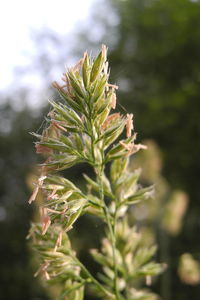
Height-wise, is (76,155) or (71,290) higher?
(76,155)

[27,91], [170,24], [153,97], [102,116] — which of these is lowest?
[102,116]

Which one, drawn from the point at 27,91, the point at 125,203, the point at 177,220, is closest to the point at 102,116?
the point at 125,203

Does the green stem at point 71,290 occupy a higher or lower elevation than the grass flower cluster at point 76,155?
lower

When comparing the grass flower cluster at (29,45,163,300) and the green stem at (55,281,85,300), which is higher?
the grass flower cluster at (29,45,163,300)

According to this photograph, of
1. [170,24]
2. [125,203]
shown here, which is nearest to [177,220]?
[125,203]

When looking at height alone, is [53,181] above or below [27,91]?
below

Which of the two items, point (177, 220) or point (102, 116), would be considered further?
point (177, 220)

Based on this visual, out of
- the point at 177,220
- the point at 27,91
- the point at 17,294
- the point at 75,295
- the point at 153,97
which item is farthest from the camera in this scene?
the point at 27,91

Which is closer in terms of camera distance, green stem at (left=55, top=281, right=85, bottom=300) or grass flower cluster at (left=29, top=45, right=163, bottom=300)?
grass flower cluster at (left=29, top=45, right=163, bottom=300)

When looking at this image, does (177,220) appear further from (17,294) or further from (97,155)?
(17,294)

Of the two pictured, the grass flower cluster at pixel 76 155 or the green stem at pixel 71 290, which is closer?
the grass flower cluster at pixel 76 155

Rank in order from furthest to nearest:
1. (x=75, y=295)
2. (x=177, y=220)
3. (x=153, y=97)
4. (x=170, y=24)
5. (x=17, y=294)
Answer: (x=170, y=24)
(x=153, y=97)
(x=17, y=294)
(x=177, y=220)
(x=75, y=295)
